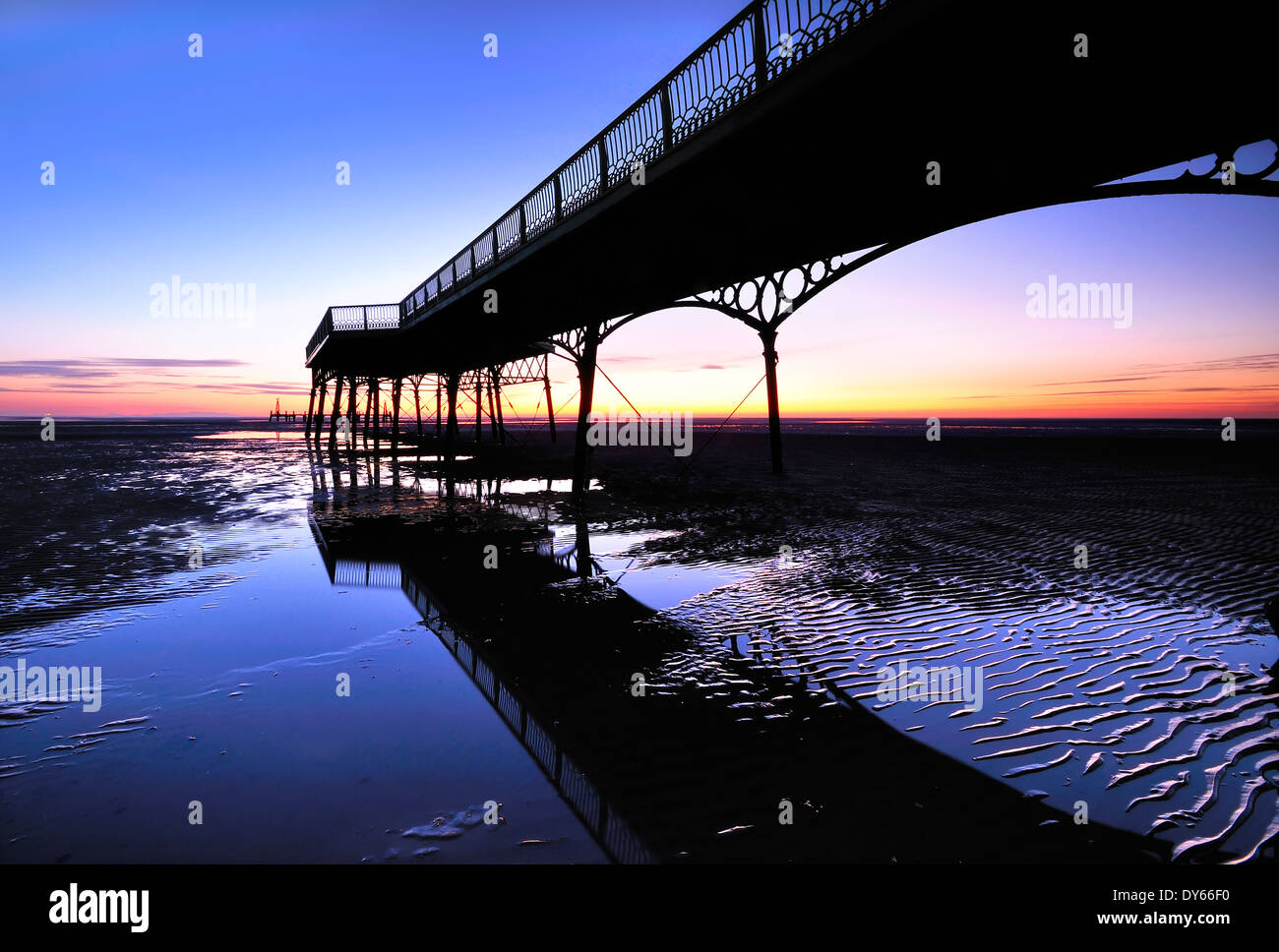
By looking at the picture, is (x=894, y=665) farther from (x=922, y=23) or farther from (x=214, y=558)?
(x=214, y=558)

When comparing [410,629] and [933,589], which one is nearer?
[410,629]

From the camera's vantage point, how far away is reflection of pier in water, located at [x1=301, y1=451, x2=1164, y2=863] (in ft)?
9.37

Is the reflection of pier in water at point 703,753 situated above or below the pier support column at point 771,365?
below

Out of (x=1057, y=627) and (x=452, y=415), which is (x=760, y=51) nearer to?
(x=1057, y=627)

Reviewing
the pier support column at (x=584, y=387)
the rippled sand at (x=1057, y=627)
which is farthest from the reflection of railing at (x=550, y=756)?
the pier support column at (x=584, y=387)

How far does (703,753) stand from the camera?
12.1ft

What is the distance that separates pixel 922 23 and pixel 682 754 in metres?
6.74

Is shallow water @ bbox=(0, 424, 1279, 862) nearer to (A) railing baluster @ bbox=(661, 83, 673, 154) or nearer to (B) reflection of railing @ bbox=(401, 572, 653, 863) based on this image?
(B) reflection of railing @ bbox=(401, 572, 653, 863)

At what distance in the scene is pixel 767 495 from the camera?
51.9 ft

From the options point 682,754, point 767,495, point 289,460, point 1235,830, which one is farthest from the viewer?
point 289,460

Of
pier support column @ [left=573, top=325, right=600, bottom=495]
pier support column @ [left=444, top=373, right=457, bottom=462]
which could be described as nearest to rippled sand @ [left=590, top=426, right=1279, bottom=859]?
pier support column @ [left=573, top=325, right=600, bottom=495]

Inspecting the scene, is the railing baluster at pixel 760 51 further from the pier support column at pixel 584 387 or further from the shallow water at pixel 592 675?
the pier support column at pixel 584 387

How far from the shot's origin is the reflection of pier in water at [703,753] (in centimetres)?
286
